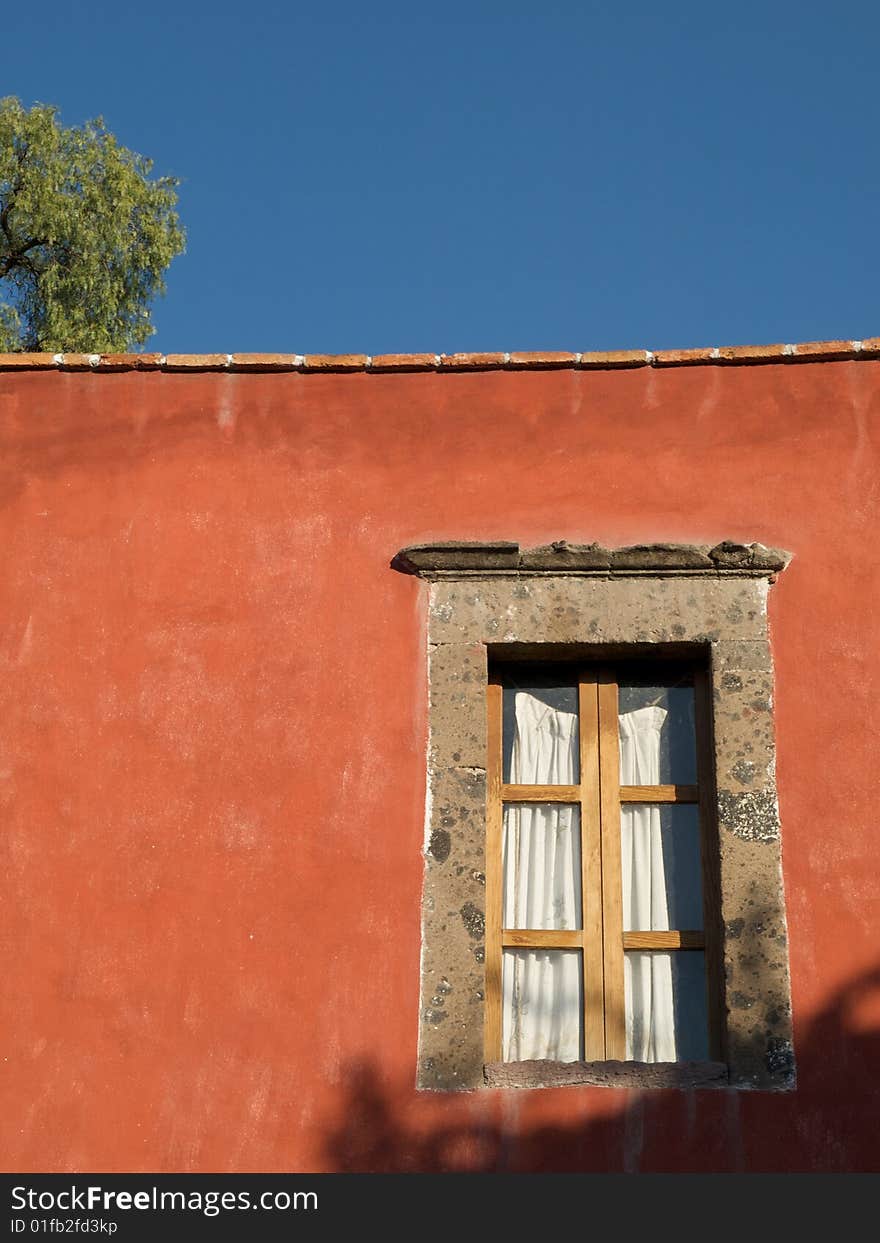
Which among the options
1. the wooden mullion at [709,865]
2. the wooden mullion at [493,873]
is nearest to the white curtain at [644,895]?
the wooden mullion at [709,865]

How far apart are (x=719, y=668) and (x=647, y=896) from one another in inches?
32.1

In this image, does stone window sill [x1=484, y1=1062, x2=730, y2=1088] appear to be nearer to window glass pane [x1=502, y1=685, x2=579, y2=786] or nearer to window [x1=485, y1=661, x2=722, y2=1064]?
window [x1=485, y1=661, x2=722, y2=1064]

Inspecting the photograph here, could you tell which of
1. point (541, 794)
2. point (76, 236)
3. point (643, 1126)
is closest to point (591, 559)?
point (541, 794)

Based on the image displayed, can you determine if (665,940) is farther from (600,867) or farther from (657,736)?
(657,736)

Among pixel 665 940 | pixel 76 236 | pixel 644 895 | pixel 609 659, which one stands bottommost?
pixel 665 940

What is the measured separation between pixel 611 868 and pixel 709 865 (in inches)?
12.9

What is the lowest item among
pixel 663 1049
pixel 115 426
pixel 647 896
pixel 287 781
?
pixel 663 1049

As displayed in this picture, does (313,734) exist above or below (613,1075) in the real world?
above

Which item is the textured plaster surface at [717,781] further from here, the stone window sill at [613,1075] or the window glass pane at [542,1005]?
the window glass pane at [542,1005]

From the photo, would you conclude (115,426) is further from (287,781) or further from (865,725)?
(865,725)

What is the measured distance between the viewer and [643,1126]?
4.85 metres

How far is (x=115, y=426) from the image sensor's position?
6.04 meters

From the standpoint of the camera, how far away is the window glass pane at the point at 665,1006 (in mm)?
5172

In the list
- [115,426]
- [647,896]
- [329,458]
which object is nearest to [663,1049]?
[647,896]
